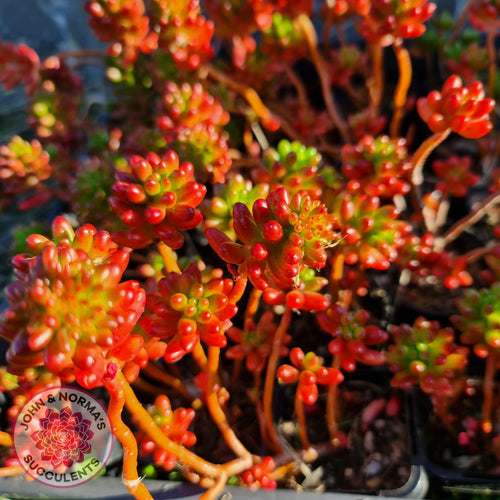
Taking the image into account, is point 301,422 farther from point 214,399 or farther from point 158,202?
point 158,202

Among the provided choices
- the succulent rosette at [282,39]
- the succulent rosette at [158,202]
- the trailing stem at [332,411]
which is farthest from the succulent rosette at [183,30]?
the trailing stem at [332,411]

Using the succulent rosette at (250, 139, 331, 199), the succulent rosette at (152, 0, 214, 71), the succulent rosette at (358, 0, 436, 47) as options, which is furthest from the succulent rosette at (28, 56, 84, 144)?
the succulent rosette at (358, 0, 436, 47)

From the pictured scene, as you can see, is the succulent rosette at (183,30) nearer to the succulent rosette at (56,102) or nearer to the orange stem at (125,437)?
the succulent rosette at (56,102)

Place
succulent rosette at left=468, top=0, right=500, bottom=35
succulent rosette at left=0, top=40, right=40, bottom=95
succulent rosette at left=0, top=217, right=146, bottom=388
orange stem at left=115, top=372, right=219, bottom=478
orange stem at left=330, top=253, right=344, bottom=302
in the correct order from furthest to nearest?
succulent rosette at left=0, top=40, right=40, bottom=95 < succulent rosette at left=468, top=0, right=500, bottom=35 < orange stem at left=330, top=253, right=344, bottom=302 < orange stem at left=115, top=372, right=219, bottom=478 < succulent rosette at left=0, top=217, right=146, bottom=388

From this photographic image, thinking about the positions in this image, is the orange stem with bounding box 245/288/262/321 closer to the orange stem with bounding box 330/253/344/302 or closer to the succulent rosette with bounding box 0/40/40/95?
the orange stem with bounding box 330/253/344/302

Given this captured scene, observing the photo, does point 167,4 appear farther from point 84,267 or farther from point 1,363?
point 1,363

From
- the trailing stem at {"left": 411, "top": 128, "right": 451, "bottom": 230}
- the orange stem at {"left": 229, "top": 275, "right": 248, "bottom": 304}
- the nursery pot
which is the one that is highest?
the trailing stem at {"left": 411, "top": 128, "right": 451, "bottom": 230}

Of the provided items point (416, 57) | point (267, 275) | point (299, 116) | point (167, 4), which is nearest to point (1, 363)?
point (267, 275)
